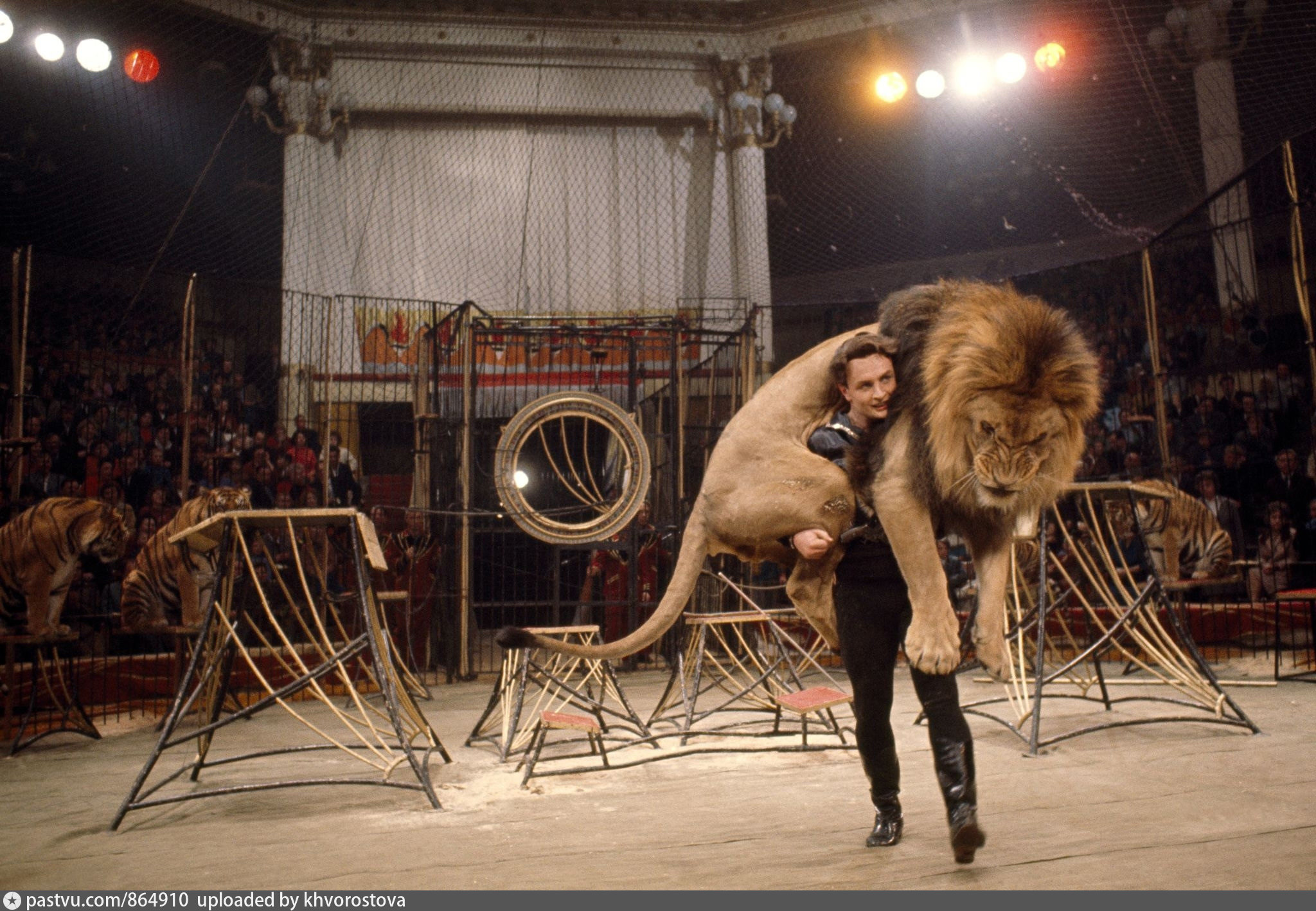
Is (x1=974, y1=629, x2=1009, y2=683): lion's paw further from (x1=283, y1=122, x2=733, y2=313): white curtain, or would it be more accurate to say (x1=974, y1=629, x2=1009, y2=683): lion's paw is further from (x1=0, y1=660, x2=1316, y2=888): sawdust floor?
(x1=283, y1=122, x2=733, y2=313): white curtain

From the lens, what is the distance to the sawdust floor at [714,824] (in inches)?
92.9

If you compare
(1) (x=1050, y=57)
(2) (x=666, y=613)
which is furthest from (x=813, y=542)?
(1) (x=1050, y=57)

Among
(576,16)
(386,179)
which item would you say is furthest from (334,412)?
(576,16)

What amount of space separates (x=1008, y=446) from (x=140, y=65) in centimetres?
1178

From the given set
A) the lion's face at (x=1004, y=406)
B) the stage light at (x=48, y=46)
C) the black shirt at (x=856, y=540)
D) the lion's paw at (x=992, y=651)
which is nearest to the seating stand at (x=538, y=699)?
the black shirt at (x=856, y=540)

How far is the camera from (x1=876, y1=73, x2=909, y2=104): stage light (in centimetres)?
1177

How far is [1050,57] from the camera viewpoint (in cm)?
1056

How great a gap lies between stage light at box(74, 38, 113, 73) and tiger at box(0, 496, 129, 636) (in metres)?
6.47

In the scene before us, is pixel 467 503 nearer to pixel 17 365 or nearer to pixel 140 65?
pixel 17 365

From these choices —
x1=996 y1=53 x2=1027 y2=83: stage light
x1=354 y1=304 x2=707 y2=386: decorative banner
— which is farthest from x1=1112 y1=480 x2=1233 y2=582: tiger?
x1=996 y1=53 x2=1027 y2=83: stage light

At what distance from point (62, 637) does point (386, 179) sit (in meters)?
8.05

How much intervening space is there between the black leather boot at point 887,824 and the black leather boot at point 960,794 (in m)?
0.23

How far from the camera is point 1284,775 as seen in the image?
3281 millimetres

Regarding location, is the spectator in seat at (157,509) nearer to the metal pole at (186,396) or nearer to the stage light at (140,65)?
the metal pole at (186,396)
